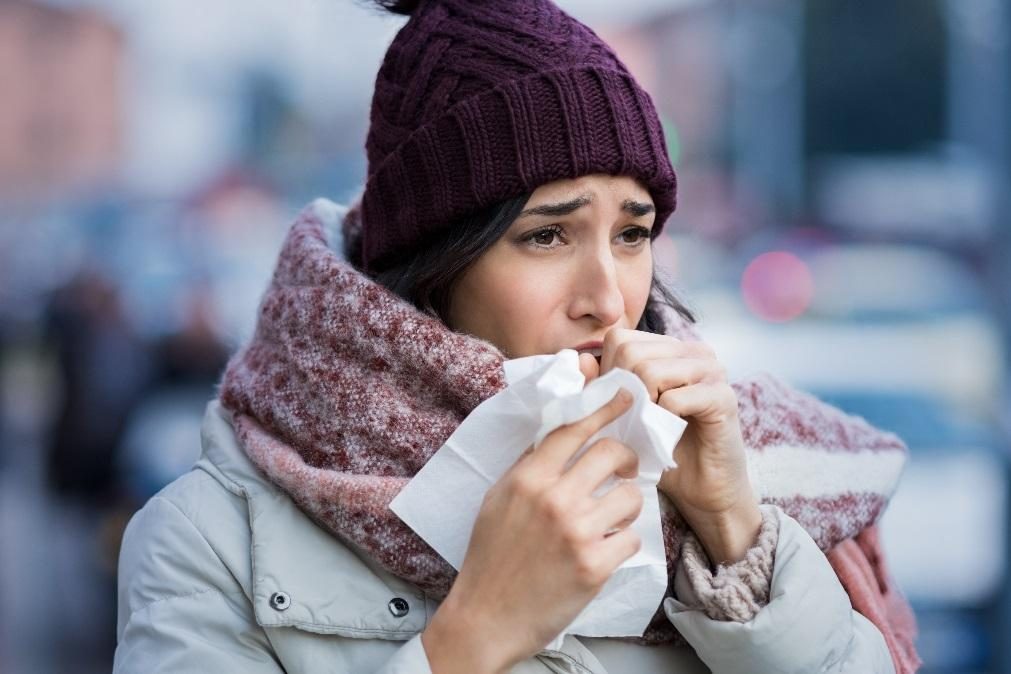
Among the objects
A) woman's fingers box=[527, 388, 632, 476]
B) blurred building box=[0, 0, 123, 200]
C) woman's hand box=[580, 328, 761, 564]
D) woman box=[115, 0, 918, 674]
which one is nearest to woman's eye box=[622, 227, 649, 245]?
woman box=[115, 0, 918, 674]

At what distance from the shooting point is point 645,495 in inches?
74.9

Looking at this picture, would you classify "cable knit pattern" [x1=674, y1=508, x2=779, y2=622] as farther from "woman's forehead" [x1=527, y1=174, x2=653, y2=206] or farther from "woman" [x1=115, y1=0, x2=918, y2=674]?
"woman's forehead" [x1=527, y1=174, x2=653, y2=206]

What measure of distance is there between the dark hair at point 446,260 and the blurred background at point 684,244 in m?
0.52

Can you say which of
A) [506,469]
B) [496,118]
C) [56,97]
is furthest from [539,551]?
[56,97]

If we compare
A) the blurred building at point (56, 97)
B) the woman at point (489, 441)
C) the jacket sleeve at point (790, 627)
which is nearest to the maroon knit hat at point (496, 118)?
the woman at point (489, 441)

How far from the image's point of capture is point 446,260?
217 centimetres

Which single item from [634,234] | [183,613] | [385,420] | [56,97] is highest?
[634,234]

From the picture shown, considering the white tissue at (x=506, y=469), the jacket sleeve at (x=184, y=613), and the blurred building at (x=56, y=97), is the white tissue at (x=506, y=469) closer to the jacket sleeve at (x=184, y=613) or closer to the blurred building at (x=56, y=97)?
the jacket sleeve at (x=184, y=613)

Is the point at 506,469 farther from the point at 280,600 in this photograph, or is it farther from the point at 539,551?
the point at 280,600

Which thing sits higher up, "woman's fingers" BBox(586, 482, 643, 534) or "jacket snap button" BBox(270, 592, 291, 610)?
"woman's fingers" BBox(586, 482, 643, 534)

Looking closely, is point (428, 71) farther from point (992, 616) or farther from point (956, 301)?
point (956, 301)

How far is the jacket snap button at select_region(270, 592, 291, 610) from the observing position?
1.96 meters

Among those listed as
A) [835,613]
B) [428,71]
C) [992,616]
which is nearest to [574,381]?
[835,613]

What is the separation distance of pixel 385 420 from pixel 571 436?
18.5 inches
